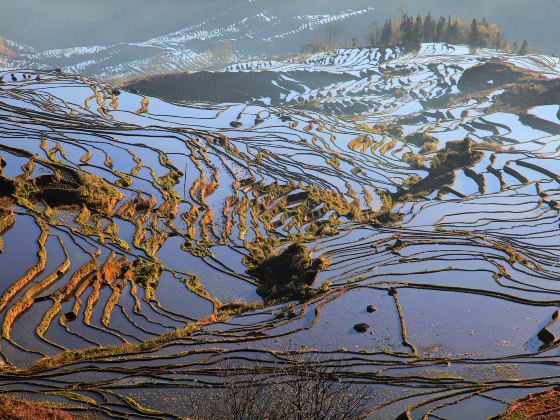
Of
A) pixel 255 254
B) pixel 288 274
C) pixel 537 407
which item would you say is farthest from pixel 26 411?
pixel 255 254

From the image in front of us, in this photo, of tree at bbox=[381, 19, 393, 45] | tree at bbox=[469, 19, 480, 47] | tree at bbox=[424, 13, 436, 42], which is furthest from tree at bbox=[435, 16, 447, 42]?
tree at bbox=[381, 19, 393, 45]

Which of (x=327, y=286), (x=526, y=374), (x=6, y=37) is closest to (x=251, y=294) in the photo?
(x=327, y=286)

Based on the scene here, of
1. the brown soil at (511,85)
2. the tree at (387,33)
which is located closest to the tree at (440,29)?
the tree at (387,33)

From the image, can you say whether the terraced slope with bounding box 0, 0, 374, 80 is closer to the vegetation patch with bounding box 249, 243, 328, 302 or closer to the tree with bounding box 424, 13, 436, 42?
the tree with bounding box 424, 13, 436, 42

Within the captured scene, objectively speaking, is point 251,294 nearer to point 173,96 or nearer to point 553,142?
point 553,142

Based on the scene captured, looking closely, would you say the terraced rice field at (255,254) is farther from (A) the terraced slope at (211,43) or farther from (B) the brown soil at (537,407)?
(A) the terraced slope at (211,43)
